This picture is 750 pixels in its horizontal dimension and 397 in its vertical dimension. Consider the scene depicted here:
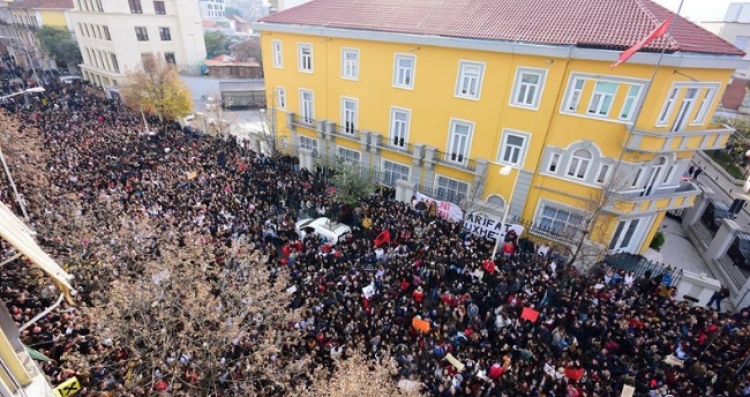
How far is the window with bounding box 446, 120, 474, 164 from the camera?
20.0 m

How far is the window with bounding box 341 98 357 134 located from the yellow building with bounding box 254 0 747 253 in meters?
0.10

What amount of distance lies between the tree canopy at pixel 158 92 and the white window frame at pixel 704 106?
1422 inches

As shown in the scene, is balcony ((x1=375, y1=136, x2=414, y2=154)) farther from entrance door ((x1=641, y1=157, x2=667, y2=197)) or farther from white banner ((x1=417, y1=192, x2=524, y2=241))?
entrance door ((x1=641, y1=157, x2=667, y2=197))

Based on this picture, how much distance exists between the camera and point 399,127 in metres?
22.4

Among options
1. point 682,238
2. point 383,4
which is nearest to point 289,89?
point 383,4

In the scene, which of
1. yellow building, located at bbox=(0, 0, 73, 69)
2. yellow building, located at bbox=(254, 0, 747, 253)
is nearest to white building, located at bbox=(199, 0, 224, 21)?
yellow building, located at bbox=(0, 0, 73, 69)

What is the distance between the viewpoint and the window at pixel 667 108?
1513 cm

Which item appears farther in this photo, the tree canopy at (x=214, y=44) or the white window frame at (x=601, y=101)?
the tree canopy at (x=214, y=44)

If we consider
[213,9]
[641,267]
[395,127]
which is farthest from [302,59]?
[213,9]

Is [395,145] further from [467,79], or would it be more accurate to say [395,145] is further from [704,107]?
[704,107]

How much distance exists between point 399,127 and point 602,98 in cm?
1063

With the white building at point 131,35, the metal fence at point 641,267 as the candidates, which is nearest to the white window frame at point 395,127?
the metal fence at point 641,267

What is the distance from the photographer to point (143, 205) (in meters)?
18.6

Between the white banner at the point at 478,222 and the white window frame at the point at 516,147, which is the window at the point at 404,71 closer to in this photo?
the white window frame at the point at 516,147
